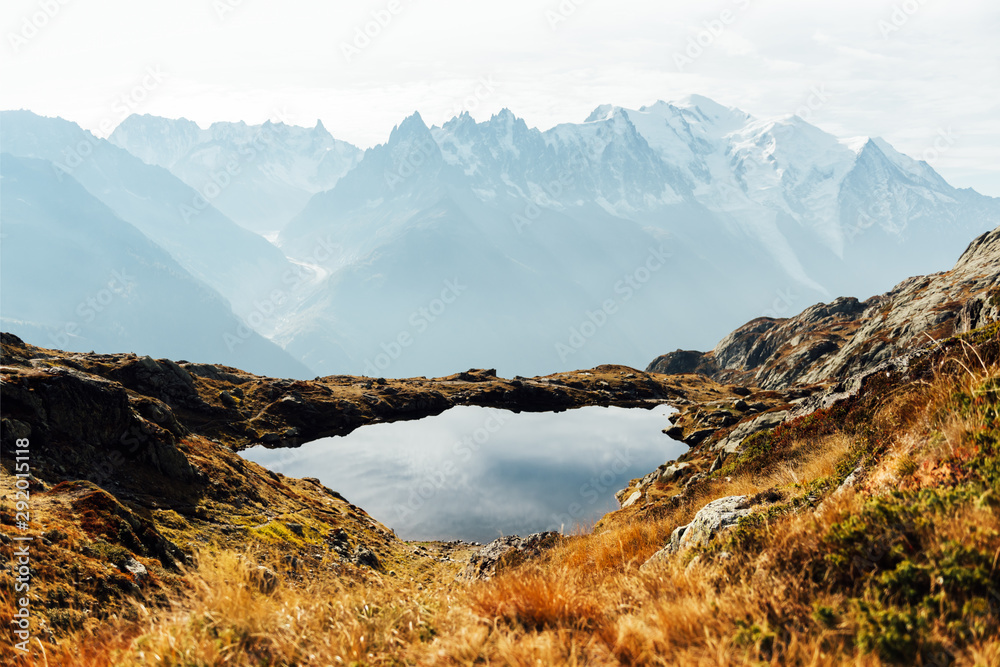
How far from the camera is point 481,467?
233 ft

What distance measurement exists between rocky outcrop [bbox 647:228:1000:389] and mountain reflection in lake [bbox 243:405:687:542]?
107 ft

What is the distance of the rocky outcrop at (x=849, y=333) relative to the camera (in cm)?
8900

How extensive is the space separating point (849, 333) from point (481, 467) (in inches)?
5080

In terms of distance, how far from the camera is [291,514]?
31.7 m

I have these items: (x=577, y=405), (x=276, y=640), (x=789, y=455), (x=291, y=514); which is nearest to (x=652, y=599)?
(x=276, y=640)

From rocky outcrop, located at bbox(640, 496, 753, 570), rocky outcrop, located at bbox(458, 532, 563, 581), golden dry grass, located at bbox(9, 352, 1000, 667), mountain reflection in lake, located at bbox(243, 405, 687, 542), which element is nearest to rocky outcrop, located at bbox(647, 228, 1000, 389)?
rocky outcrop, located at bbox(640, 496, 753, 570)

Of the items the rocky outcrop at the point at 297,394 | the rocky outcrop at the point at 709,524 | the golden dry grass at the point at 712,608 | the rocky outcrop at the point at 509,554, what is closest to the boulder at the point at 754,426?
the rocky outcrop at the point at 509,554

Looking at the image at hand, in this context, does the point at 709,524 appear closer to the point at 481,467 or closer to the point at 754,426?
the point at 754,426

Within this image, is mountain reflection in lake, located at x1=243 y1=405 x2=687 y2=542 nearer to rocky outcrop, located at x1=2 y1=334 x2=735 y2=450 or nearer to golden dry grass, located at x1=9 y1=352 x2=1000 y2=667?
rocky outcrop, located at x1=2 y1=334 x2=735 y2=450

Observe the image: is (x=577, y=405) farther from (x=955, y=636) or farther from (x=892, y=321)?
(x=955, y=636)

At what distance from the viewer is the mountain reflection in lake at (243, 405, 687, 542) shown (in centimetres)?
5391

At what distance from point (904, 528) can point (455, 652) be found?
493cm

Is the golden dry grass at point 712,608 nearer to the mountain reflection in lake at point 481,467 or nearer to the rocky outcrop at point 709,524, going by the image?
the rocky outcrop at point 709,524

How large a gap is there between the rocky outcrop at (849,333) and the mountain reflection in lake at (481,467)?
32501 mm
